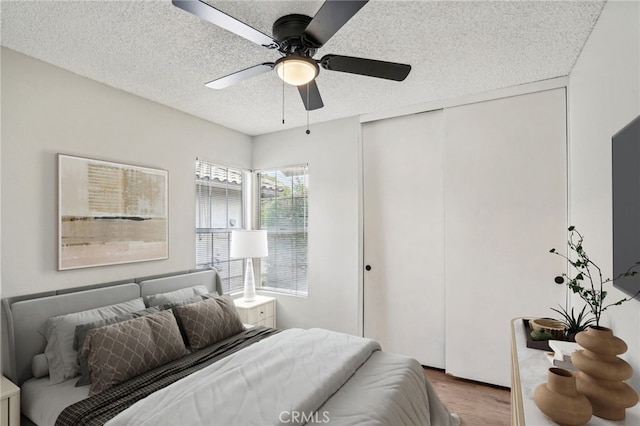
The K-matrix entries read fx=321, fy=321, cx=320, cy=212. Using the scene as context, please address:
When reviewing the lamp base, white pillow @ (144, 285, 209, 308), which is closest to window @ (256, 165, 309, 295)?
the lamp base

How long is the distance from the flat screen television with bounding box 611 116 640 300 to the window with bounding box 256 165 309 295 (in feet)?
9.37

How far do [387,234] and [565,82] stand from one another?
1938 mm

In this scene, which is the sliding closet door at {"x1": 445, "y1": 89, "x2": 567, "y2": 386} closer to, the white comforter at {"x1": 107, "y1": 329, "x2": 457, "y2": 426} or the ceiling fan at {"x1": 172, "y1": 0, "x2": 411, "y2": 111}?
the white comforter at {"x1": 107, "y1": 329, "x2": 457, "y2": 426}

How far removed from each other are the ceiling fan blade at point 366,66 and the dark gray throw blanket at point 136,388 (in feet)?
6.60

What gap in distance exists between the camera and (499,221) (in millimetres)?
2768

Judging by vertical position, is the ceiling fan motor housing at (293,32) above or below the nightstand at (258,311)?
above

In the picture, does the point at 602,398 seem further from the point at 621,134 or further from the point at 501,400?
the point at 501,400

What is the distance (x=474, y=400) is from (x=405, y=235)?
150cm

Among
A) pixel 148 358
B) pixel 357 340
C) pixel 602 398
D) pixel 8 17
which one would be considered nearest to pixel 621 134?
pixel 602 398

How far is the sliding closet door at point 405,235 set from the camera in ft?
10.2

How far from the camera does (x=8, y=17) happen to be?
176cm

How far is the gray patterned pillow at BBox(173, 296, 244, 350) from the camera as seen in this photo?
7.84 ft

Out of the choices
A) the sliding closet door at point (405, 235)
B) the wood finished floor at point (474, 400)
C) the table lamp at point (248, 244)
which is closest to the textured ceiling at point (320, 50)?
the sliding closet door at point (405, 235)

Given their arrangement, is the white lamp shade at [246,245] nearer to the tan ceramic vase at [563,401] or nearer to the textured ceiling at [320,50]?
the textured ceiling at [320,50]
